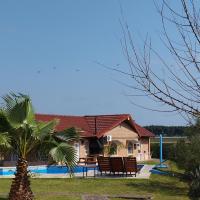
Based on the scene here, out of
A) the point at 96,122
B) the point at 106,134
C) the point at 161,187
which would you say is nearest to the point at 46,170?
the point at 161,187

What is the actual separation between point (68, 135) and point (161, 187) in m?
7.97

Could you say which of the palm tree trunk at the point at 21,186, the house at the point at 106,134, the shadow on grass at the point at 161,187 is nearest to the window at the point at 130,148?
the house at the point at 106,134

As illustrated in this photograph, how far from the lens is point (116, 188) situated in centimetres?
2123

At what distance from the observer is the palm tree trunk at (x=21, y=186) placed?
48.7 feet

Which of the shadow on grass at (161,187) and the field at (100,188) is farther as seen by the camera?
the shadow on grass at (161,187)

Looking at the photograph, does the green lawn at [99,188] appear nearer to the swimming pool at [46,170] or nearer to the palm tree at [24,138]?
the palm tree at [24,138]

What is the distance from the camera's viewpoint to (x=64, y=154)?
1534 centimetres

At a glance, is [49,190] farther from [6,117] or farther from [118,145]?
[118,145]

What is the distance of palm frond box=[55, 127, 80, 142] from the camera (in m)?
16.0

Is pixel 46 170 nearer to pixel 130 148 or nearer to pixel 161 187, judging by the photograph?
pixel 161 187

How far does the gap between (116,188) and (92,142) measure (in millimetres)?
23241

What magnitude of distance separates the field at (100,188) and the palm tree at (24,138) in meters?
2.14

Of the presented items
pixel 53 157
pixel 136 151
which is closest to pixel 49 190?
pixel 53 157

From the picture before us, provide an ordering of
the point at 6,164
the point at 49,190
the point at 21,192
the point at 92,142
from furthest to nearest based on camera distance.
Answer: the point at 92,142 < the point at 6,164 < the point at 49,190 < the point at 21,192
